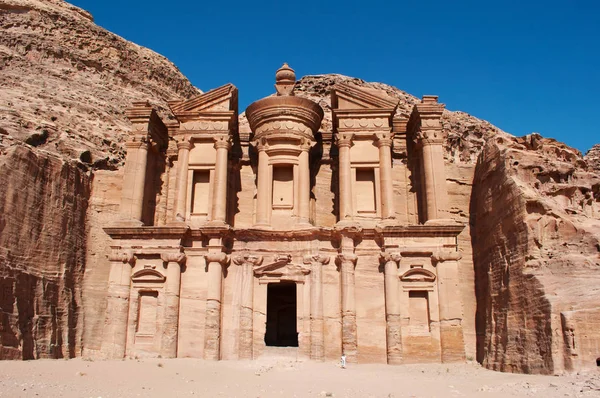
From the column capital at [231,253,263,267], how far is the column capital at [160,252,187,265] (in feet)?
6.25

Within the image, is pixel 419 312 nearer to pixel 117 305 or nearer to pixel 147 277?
pixel 147 277

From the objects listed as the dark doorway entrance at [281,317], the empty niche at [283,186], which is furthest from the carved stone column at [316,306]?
the dark doorway entrance at [281,317]

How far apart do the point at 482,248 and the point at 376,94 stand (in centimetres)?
768

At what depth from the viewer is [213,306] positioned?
20.3 m

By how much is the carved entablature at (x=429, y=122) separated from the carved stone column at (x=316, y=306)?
656cm

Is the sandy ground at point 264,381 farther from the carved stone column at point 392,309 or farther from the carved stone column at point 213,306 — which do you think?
the carved stone column at point 213,306

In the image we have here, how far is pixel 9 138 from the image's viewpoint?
2141 cm

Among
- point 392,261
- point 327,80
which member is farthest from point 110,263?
point 327,80

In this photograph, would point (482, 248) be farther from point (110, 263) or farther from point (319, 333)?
point (110, 263)

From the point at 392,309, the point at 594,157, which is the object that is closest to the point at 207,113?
the point at 392,309

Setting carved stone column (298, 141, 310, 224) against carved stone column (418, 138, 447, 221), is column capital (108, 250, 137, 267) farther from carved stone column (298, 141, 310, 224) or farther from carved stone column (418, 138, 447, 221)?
carved stone column (418, 138, 447, 221)

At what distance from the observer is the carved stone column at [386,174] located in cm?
2184

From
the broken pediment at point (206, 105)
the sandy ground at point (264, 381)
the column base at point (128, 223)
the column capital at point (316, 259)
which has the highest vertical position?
the broken pediment at point (206, 105)

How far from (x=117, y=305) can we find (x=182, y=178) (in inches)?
227
